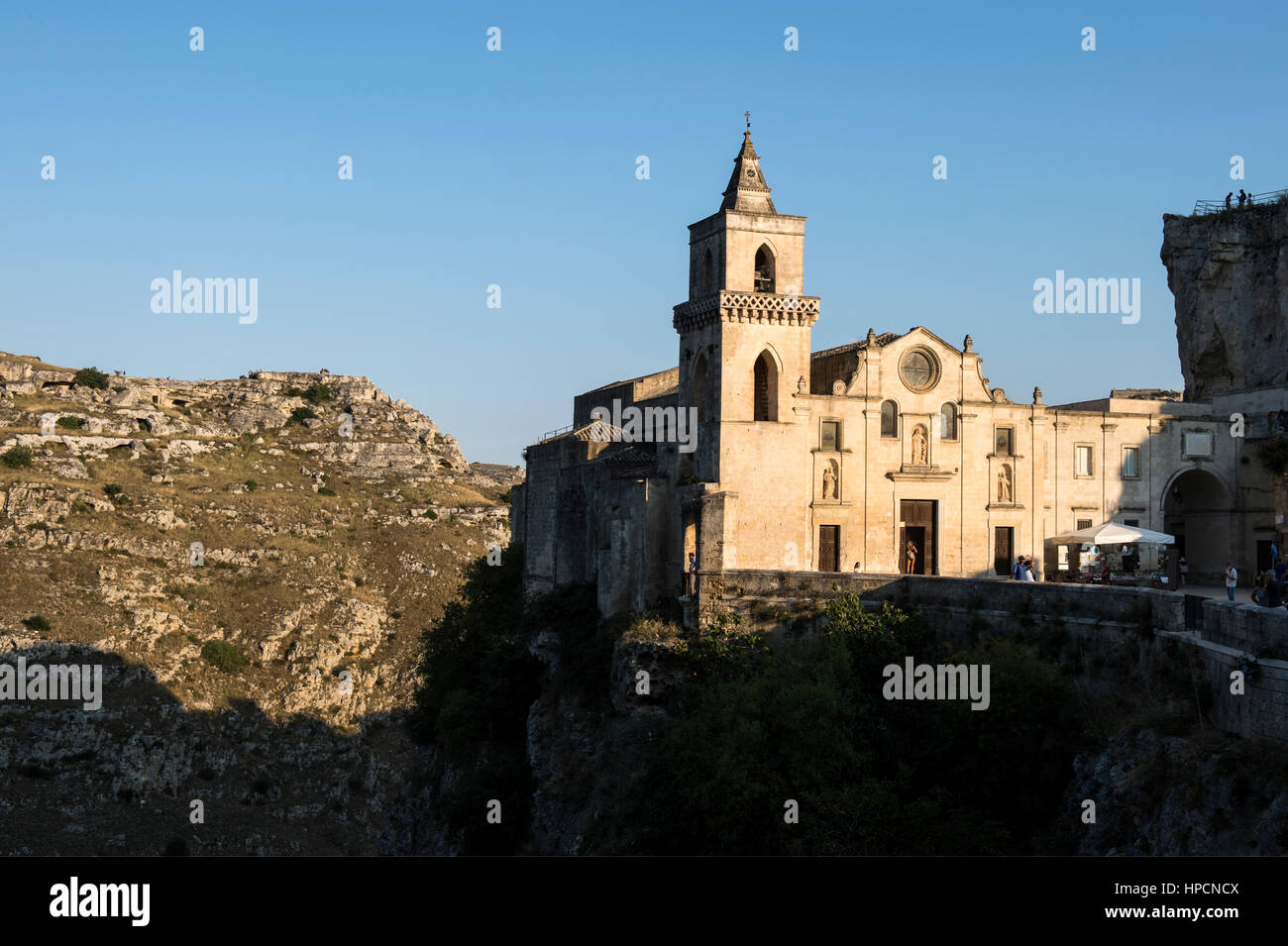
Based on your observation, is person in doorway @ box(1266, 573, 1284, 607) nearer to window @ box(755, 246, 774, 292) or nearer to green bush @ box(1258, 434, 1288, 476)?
window @ box(755, 246, 774, 292)

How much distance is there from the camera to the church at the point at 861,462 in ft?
137

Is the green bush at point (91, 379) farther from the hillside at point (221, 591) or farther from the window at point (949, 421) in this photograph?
the window at point (949, 421)

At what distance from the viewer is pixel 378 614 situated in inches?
3447

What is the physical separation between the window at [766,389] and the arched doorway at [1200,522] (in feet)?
51.0

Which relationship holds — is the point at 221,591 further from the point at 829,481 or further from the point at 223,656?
the point at 829,481

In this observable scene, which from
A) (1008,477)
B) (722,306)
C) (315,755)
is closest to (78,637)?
(315,755)

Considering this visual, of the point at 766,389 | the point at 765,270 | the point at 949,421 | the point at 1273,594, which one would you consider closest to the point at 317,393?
the point at 765,270

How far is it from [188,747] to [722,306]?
44966mm

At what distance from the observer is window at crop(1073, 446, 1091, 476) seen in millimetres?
45281

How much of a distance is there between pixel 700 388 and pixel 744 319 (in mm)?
3197

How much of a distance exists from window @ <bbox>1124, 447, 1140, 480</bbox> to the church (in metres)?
0.05

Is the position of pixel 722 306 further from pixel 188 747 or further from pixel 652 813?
pixel 188 747
